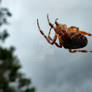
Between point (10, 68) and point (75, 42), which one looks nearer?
point (75, 42)

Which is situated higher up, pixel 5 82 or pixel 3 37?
pixel 3 37

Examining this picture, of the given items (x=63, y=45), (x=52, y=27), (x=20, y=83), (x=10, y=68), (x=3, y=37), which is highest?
(x=52, y=27)

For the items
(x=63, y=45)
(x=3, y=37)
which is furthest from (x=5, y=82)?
(x=63, y=45)

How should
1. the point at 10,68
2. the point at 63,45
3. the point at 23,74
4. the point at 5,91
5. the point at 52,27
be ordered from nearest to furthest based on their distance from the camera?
the point at 52,27 < the point at 63,45 < the point at 5,91 < the point at 10,68 < the point at 23,74

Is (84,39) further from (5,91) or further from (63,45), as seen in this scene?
(5,91)

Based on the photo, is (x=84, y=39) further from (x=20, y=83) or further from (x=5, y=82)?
(x=20, y=83)

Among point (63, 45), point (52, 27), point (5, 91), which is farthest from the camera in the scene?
point (5, 91)
